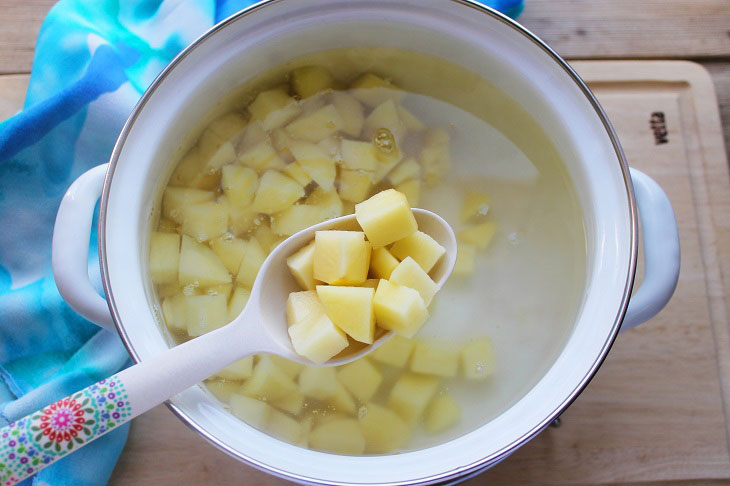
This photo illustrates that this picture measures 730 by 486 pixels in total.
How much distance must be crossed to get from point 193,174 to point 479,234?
1.25 feet

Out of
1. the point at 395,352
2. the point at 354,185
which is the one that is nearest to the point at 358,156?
the point at 354,185

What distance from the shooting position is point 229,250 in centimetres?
80

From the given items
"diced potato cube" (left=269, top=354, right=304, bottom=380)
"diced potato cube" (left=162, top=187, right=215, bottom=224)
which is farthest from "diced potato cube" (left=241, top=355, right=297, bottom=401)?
"diced potato cube" (left=162, top=187, right=215, bottom=224)

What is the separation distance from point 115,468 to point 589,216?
27.3 inches

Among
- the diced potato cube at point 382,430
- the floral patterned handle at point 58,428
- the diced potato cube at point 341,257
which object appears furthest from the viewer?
the diced potato cube at point 382,430

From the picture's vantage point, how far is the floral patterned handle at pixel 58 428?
0.55 m

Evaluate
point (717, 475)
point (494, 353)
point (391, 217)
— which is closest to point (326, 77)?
point (391, 217)

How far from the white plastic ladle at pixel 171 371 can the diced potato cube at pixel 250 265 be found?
74mm

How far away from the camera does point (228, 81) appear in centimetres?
82

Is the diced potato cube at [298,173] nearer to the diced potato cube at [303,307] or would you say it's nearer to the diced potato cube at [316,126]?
the diced potato cube at [316,126]

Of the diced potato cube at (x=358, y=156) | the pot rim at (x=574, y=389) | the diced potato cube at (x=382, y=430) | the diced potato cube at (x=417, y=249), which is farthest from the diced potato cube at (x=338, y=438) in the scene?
the diced potato cube at (x=358, y=156)

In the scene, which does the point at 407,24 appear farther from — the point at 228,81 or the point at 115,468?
the point at 115,468

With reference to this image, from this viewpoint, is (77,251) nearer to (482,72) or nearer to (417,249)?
(417,249)

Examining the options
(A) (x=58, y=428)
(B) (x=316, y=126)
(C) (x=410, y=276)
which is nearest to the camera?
(A) (x=58, y=428)
